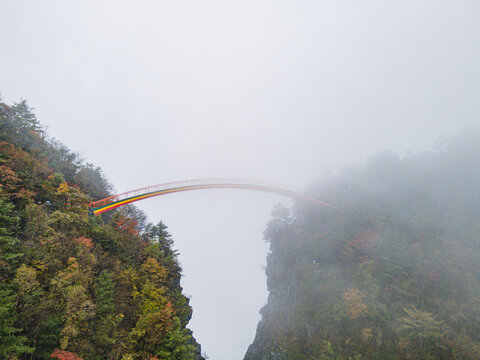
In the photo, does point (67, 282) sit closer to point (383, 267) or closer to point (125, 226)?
point (125, 226)

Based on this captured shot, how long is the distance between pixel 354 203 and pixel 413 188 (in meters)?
11.1

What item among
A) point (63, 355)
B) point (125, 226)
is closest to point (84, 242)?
point (63, 355)

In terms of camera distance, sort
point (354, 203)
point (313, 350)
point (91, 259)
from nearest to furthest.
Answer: point (91, 259)
point (313, 350)
point (354, 203)

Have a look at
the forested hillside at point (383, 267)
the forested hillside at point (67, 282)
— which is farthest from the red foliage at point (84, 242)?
the forested hillside at point (383, 267)

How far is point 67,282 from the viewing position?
12875mm

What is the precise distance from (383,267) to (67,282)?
32.2 m

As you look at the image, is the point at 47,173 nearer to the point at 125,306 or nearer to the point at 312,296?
the point at 125,306

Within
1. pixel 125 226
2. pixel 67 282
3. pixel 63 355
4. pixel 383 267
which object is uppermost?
pixel 383 267

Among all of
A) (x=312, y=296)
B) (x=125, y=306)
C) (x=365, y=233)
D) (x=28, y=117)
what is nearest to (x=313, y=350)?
(x=312, y=296)

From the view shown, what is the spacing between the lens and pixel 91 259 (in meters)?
15.5

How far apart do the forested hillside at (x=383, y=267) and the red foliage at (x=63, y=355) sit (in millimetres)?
23133

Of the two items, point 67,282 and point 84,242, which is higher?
point 84,242

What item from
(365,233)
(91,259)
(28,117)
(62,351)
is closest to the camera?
(62,351)

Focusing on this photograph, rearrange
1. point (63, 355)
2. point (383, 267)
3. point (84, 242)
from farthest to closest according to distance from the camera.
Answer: point (383, 267)
point (84, 242)
point (63, 355)
